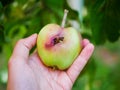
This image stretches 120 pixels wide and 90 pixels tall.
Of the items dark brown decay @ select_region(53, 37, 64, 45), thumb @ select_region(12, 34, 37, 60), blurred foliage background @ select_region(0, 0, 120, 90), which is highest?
dark brown decay @ select_region(53, 37, 64, 45)

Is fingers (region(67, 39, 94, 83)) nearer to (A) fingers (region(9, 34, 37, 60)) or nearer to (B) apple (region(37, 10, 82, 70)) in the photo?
(B) apple (region(37, 10, 82, 70))

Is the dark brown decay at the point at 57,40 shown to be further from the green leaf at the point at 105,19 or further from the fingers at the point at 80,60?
the green leaf at the point at 105,19

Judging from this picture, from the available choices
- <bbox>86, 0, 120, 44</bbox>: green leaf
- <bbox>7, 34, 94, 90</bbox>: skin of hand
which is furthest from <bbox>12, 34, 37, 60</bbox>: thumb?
<bbox>86, 0, 120, 44</bbox>: green leaf

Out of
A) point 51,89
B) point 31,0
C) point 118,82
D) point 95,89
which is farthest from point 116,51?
point 51,89

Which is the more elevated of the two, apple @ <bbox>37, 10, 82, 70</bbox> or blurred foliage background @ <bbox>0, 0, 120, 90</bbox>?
apple @ <bbox>37, 10, 82, 70</bbox>

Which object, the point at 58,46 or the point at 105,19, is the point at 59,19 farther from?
the point at 58,46

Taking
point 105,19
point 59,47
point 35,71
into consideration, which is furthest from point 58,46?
point 105,19
